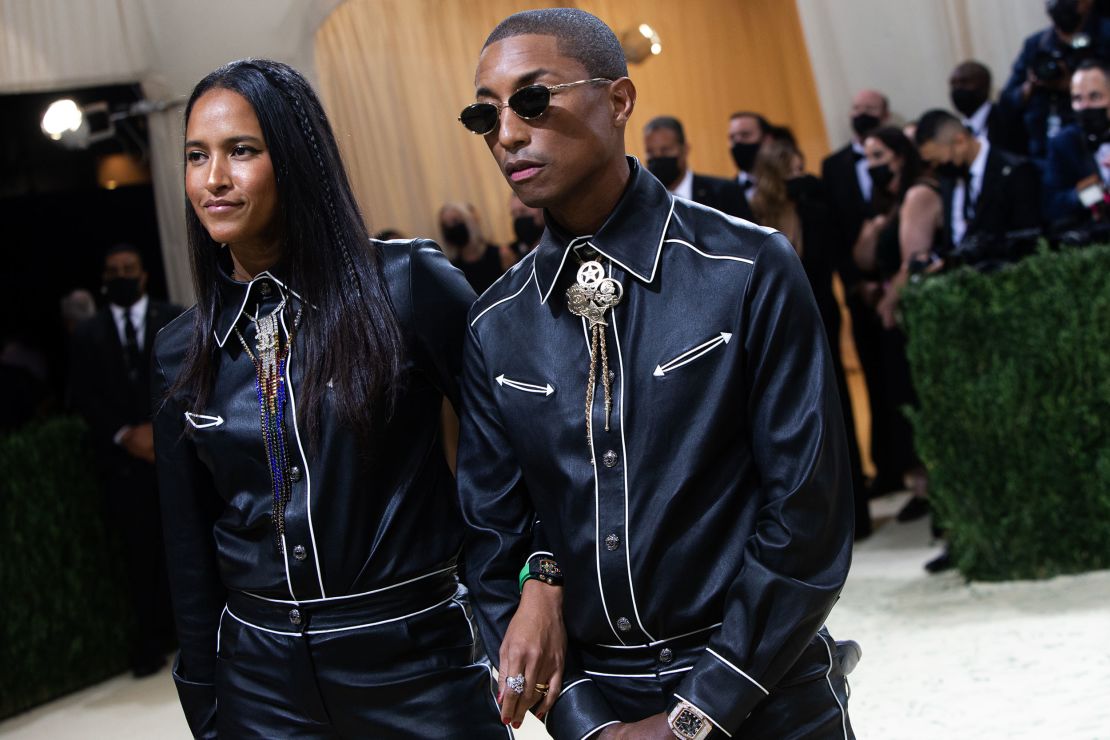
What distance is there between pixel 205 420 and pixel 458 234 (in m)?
5.94

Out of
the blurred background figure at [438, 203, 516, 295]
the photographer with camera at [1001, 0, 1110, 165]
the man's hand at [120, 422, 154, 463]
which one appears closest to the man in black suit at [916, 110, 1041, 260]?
the photographer with camera at [1001, 0, 1110, 165]

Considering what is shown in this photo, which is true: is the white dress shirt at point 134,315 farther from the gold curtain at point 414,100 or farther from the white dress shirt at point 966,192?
the white dress shirt at point 966,192

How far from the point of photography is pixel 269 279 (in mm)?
2492

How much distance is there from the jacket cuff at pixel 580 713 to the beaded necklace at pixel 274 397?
0.62m

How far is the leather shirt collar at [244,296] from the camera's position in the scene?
249 centimetres

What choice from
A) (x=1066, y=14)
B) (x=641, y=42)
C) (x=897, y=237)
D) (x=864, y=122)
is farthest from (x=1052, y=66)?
(x=641, y=42)

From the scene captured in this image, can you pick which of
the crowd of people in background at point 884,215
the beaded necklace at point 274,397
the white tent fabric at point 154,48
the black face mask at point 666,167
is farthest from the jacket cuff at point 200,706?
the white tent fabric at point 154,48

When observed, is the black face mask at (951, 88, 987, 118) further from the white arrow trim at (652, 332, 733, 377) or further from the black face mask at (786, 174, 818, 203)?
the white arrow trim at (652, 332, 733, 377)

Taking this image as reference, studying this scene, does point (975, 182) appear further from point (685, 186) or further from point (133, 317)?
point (133, 317)

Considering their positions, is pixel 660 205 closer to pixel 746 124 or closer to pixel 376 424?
pixel 376 424

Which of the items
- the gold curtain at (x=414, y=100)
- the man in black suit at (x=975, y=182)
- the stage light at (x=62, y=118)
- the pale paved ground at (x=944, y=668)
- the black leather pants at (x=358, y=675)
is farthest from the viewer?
the gold curtain at (x=414, y=100)

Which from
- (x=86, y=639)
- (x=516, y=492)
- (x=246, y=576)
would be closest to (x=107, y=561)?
(x=86, y=639)

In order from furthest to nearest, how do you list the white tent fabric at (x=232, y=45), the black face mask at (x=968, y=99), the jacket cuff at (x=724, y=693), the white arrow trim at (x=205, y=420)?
the white tent fabric at (x=232, y=45)
the black face mask at (x=968, y=99)
the white arrow trim at (x=205, y=420)
the jacket cuff at (x=724, y=693)

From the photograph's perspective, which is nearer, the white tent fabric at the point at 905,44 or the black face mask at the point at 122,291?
the black face mask at the point at 122,291
